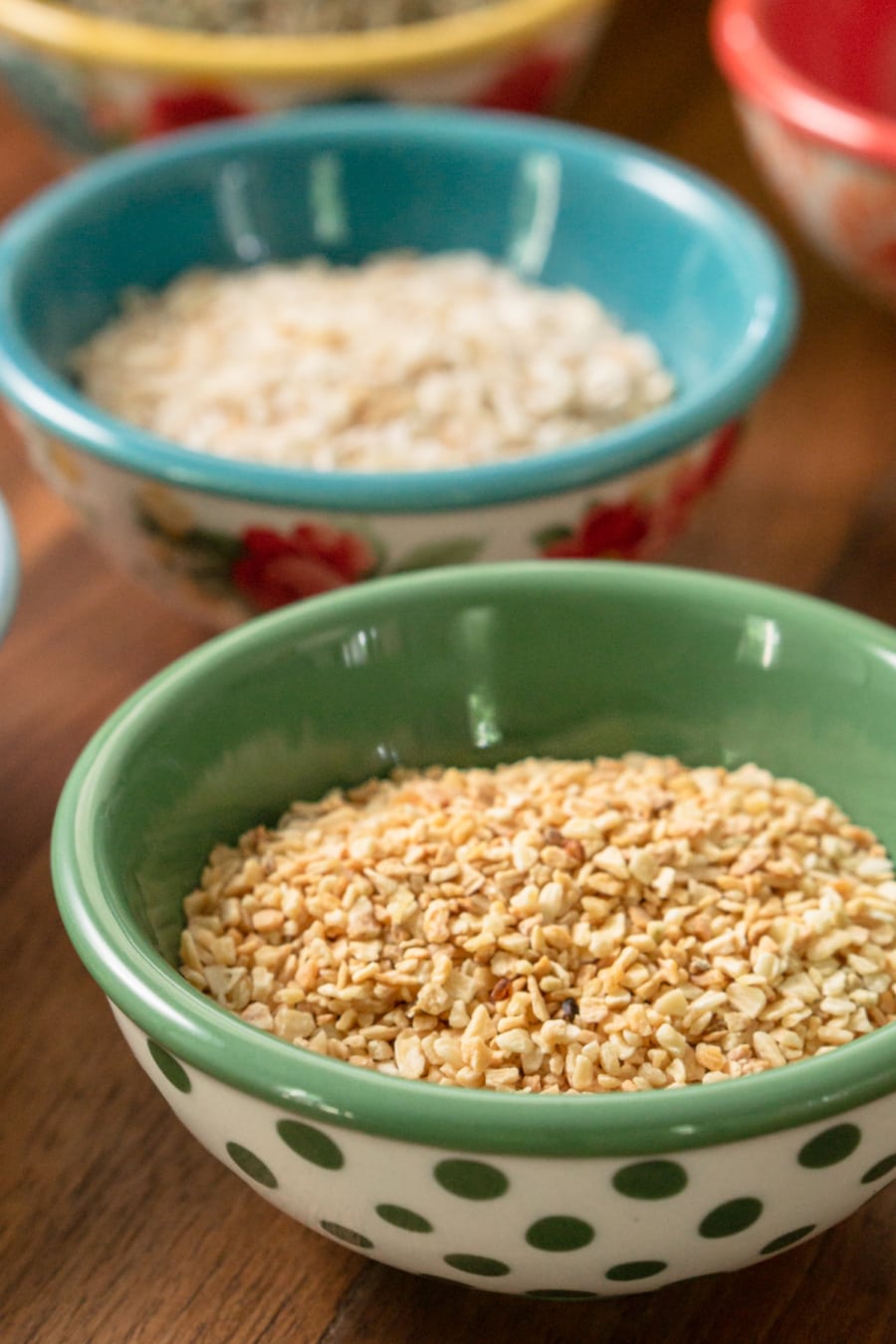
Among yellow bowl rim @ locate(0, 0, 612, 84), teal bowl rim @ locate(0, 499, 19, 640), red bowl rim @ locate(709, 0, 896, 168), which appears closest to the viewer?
teal bowl rim @ locate(0, 499, 19, 640)

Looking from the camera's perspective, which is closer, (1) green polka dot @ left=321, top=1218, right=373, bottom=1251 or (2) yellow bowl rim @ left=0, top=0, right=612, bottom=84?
(1) green polka dot @ left=321, top=1218, right=373, bottom=1251

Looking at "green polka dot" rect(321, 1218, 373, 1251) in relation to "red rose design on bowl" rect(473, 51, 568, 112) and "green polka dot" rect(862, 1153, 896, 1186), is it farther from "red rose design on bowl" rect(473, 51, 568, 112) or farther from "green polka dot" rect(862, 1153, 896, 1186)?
"red rose design on bowl" rect(473, 51, 568, 112)

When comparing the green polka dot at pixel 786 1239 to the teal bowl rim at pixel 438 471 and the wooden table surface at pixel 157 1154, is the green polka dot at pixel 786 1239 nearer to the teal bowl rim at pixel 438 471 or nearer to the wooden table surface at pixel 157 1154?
the wooden table surface at pixel 157 1154

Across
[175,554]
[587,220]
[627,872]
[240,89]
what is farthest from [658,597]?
[240,89]

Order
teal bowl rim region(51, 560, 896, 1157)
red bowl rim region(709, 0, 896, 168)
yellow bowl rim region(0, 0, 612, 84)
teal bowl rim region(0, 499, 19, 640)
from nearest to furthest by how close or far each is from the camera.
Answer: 1. teal bowl rim region(51, 560, 896, 1157)
2. teal bowl rim region(0, 499, 19, 640)
3. red bowl rim region(709, 0, 896, 168)
4. yellow bowl rim region(0, 0, 612, 84)

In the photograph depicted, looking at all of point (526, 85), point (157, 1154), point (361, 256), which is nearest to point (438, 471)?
point (157, 1154)

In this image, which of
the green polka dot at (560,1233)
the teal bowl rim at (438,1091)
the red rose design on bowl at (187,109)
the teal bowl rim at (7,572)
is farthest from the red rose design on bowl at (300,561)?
the red rose design on bowl at (187,109)

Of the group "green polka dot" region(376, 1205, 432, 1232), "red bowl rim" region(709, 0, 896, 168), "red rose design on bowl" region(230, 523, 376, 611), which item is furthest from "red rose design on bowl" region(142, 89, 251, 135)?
"green polka dot" region(376, 1205, 432, 1232)
